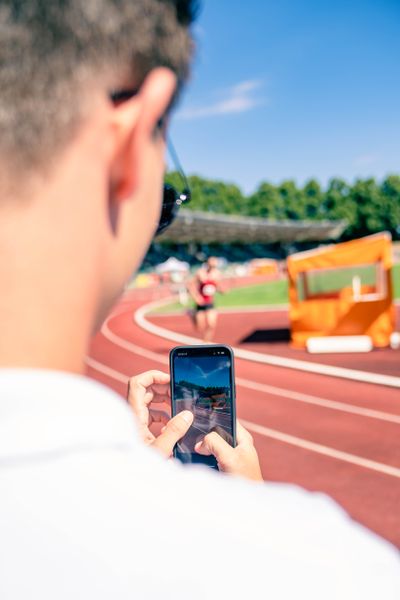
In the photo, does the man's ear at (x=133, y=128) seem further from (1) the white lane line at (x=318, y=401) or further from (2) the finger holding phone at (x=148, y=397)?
(1) the white lane line at (x=318, y=401)

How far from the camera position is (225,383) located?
189 cm

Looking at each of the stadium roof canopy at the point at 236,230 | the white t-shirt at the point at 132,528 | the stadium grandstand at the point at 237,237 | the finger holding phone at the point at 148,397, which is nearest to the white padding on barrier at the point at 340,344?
the finger holding phone at the point at 148,397

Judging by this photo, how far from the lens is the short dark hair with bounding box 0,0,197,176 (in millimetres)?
538

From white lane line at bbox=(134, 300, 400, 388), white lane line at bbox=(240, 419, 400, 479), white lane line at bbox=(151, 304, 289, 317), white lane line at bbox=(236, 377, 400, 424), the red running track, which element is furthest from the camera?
white lane line at bbox=(151, 304, 289, 317)

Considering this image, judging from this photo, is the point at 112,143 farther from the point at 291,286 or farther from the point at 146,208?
the point at 291,286

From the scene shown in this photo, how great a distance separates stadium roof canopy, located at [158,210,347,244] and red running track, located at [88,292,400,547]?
101ft

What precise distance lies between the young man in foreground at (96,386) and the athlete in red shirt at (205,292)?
11.6m

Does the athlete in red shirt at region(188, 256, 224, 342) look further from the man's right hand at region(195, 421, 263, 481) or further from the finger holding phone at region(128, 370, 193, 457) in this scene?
the man's right hand at region(195, 421, 263, 481)

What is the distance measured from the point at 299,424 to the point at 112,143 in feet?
23.1

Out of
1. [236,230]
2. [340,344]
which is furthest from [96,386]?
[236,230]

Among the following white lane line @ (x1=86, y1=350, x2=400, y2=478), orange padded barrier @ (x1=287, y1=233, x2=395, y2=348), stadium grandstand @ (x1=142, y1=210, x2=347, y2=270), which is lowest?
white lane line @ (x1=86, y1=350, x2=400, y2=478)

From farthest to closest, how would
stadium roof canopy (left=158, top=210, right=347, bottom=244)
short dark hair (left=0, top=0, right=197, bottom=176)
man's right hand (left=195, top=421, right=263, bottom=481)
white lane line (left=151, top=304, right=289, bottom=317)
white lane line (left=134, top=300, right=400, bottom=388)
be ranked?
stadium roof canopy (left=158, top=210, right=347, bottom=244), white lane line (left=151, top=304, right=289, bottom=317), white lane line (left=134, top=300, right=400, bottom=388), man's right hand (left=195, top=421, right=263, bottom=481), short dark hair (left=0, top=0, right=197, bottom=176)

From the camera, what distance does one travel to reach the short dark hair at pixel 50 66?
538 millimetres

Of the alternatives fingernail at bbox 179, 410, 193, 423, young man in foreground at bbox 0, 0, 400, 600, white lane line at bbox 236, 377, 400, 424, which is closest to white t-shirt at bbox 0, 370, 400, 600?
young man in foreground at bbox 0, 0, 400, 600
